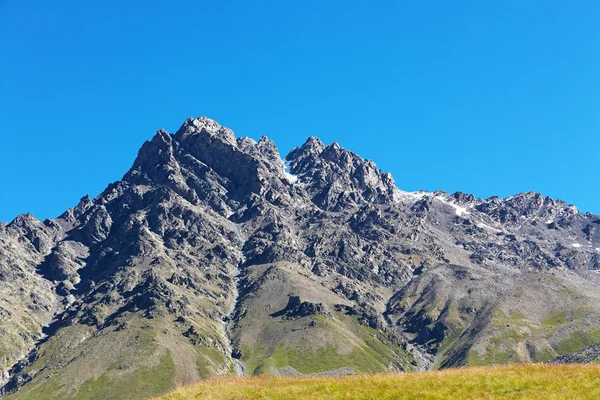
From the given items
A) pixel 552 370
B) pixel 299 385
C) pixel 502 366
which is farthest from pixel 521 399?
pixel 299 385

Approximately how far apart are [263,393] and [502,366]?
20.1 m

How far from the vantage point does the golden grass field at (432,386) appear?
40.4m

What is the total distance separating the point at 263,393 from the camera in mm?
44312

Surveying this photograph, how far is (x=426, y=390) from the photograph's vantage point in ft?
139

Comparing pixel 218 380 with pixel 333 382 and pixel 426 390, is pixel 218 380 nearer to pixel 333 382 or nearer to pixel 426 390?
A: pixel 333 382

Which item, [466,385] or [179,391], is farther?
[179,391]

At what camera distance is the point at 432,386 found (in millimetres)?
43125

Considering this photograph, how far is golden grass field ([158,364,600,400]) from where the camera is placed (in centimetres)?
4041

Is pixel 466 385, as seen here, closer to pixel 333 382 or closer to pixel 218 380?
pixel 333 382

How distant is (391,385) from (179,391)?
15635 millimetres

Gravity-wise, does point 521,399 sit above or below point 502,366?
below

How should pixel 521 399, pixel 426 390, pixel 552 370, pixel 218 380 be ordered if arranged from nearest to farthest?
pixel 521 399 < pixel 426 390 < pixel 552 370 < pixel 218 380

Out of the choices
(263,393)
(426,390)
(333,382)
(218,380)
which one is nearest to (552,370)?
(426,390)

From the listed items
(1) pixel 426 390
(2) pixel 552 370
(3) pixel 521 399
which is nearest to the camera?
(3) pixel 521 399
